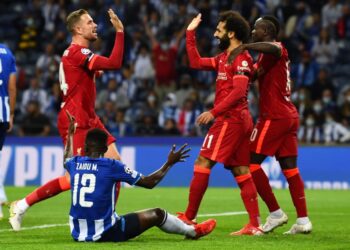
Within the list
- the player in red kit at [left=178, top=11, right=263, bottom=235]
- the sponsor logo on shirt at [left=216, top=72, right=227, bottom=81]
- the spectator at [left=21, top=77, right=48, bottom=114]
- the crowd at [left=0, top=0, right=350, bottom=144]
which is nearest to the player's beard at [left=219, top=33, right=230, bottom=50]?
the player in red kit at [left=178, top=11, right=263, bottom=235]

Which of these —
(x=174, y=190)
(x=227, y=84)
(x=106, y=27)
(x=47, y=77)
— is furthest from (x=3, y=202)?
(x=106, y=27)

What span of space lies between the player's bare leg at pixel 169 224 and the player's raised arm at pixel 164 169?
12.3 inches

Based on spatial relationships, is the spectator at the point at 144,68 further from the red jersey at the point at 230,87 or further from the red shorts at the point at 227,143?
the red shorts at the point at 227,143

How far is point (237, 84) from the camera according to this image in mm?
10508

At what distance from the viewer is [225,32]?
10.8 m

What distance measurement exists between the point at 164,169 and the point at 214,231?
208cm

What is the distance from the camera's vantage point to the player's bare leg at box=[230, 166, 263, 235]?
35.1 ft

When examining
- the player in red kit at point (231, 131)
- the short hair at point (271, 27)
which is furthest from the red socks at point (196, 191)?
the short hair at point (271, 27)

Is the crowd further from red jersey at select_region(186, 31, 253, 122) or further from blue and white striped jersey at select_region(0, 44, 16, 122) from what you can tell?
red jersey at select_region(186, 31, 253, 122)

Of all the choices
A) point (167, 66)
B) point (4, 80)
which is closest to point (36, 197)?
point (4, 80)

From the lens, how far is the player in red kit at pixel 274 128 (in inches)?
434

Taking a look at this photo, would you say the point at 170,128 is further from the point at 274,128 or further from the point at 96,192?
the point at 96,192

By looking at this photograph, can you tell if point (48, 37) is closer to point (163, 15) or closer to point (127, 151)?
point (163, 15)

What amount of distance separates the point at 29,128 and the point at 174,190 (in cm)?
456
